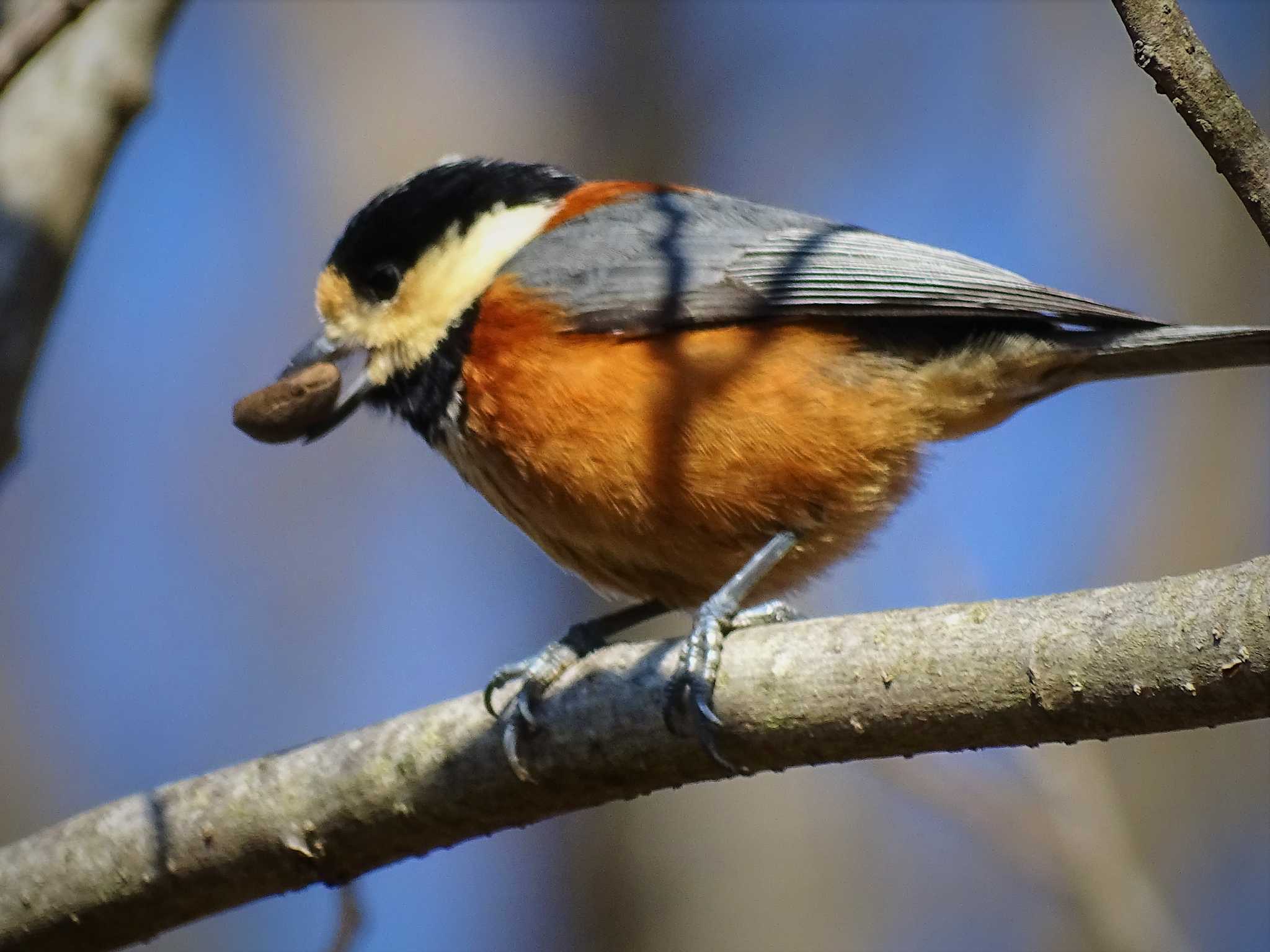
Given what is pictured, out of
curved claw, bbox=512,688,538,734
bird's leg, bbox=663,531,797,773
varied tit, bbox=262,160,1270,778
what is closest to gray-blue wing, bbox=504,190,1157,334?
varied tit, bbox=262,160,1270,778

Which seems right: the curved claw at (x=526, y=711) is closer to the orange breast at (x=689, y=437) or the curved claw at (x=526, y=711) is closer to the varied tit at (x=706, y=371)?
the varied tit at (x=706, y=371)

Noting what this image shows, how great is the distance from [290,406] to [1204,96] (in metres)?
2.52

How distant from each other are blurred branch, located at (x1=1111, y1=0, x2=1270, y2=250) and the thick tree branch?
657mm

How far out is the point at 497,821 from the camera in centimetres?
313

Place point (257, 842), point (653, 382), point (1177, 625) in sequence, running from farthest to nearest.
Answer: point (653, 382)
point (257, 842)
point (1177, 625)

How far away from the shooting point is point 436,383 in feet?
12.8

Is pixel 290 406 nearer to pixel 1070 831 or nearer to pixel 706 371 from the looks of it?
pixel 706 371

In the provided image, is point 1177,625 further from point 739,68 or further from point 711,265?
point 739,68

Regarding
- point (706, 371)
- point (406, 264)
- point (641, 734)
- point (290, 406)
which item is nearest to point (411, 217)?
point (406, 264)

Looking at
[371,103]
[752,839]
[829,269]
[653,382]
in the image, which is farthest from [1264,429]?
[371,103]

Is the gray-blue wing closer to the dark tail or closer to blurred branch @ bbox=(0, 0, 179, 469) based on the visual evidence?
the dark tail

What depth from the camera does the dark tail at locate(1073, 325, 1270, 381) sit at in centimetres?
352

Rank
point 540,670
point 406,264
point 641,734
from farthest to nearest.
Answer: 1. point 406,264
2. point 540,670
3. point 641,734

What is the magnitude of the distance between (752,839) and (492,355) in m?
3.13
